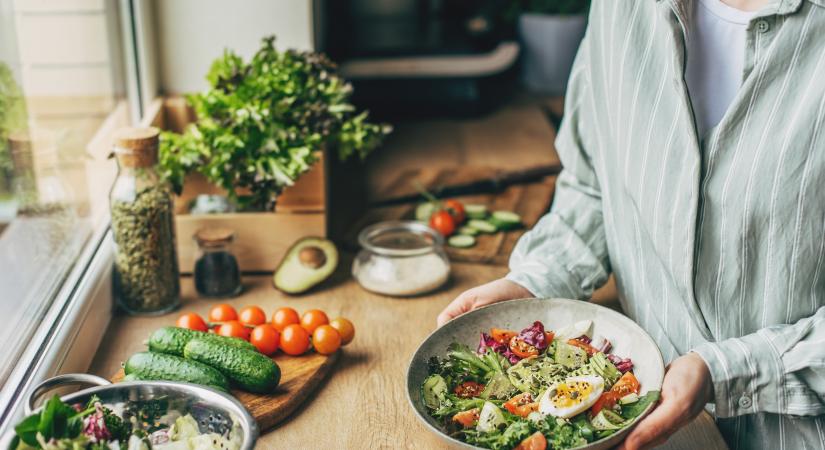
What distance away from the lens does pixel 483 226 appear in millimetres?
2051

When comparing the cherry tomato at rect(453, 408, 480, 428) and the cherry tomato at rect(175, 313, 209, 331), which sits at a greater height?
the cherry tomato at rect(453, 408, 480, 428)

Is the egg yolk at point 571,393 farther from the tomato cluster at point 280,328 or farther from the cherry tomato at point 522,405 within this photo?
the tomato cluster at point 280,328

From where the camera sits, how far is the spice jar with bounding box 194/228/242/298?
1671 mm

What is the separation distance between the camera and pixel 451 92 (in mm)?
2855

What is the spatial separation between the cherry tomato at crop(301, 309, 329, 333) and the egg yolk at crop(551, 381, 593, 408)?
0.49m

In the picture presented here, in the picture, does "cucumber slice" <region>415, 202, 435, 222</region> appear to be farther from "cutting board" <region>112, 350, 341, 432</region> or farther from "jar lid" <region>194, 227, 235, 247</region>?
"cutting board" <region>112, 350, 341, 432</region>

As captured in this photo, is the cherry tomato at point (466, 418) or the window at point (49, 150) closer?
the cherry tomato at point (466, 418)

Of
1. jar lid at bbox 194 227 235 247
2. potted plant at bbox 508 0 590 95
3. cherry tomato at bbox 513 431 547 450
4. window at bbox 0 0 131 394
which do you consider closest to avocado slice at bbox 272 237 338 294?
jar lid at bbox 194 227 235 247

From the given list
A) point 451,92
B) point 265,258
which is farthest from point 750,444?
point 451,92

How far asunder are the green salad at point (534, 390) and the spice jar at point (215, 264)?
0.59 metres

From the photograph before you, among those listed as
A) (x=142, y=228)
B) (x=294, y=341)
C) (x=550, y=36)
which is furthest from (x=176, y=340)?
(x=550, y=36)

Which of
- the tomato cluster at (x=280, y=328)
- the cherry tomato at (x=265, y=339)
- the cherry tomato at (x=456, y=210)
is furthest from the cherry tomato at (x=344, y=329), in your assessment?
the cherry tomato at (x=456, y=210)

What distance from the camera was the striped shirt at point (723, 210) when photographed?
1.17 m

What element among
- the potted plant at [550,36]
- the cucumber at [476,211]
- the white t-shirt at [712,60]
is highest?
the white t-shirt at [712,60]
